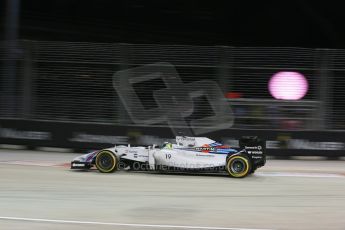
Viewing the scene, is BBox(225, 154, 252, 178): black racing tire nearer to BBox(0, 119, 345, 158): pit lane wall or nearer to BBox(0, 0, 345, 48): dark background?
BBox(0, 119, 345, 158): pit lane wall

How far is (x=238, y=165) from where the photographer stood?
11.6 m

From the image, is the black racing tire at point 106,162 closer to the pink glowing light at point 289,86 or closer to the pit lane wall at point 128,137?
the pit lane wall at point 128,137

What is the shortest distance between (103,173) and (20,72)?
7375mm

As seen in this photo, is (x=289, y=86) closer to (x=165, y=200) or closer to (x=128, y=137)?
(x=128, y=137)

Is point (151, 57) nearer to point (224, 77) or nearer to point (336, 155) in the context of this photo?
point (224, 77)

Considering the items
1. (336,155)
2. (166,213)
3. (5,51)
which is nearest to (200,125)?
(336,155)

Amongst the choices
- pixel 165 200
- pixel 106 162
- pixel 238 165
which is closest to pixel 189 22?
pixel 106 162

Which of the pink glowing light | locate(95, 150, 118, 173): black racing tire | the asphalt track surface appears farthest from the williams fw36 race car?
the pink glowing light

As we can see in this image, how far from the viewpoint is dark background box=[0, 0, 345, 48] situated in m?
32.5

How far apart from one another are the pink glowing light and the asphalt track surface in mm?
3786

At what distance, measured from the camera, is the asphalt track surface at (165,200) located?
7250 mm

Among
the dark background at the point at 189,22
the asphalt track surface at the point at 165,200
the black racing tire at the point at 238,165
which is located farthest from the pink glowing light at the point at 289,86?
the dark background at the point at 189,22

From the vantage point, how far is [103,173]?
12.1 meters

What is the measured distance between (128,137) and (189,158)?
5599mm
